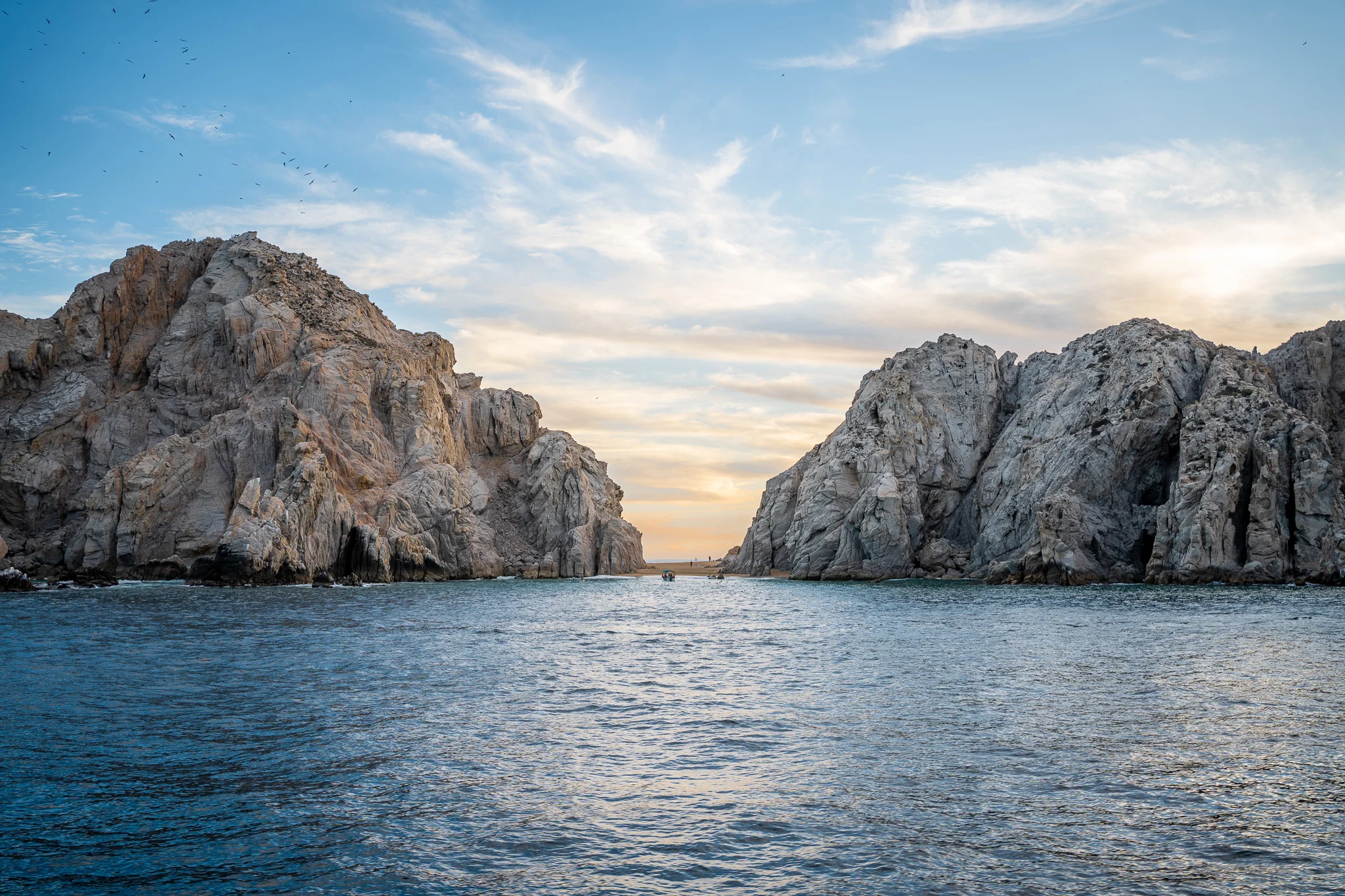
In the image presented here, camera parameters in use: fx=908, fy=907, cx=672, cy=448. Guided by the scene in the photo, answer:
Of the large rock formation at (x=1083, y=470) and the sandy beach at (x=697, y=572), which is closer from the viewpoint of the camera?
the large rock formation at (x=1083, y=470)

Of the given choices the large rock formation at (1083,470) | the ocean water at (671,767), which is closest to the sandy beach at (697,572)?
the large rock formation at (1083,470)

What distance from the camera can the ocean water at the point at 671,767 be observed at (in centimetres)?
1275

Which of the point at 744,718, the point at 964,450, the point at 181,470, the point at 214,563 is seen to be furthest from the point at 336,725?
the point at 964,450

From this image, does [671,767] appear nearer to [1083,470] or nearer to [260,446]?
[260,446]

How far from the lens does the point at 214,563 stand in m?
89.4

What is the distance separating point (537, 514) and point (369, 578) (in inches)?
1594

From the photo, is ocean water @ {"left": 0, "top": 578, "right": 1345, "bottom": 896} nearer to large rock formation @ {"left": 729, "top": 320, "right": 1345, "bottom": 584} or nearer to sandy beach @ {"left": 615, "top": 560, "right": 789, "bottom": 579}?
large rock formation @ {"left": 729, "top": 320, "right": 1345, "bottom": 584}

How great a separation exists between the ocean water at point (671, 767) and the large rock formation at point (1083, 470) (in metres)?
58.7

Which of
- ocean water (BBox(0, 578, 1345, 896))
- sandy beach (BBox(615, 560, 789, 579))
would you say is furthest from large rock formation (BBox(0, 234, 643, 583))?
ocean water (BBox(0, 578, 1345, 896))

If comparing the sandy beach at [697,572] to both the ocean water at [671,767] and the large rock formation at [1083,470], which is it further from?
the ocean water at [671,767]

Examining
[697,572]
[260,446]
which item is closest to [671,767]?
[260,446]

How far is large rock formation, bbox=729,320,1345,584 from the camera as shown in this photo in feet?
302

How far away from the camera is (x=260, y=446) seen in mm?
106750

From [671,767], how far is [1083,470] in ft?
333
